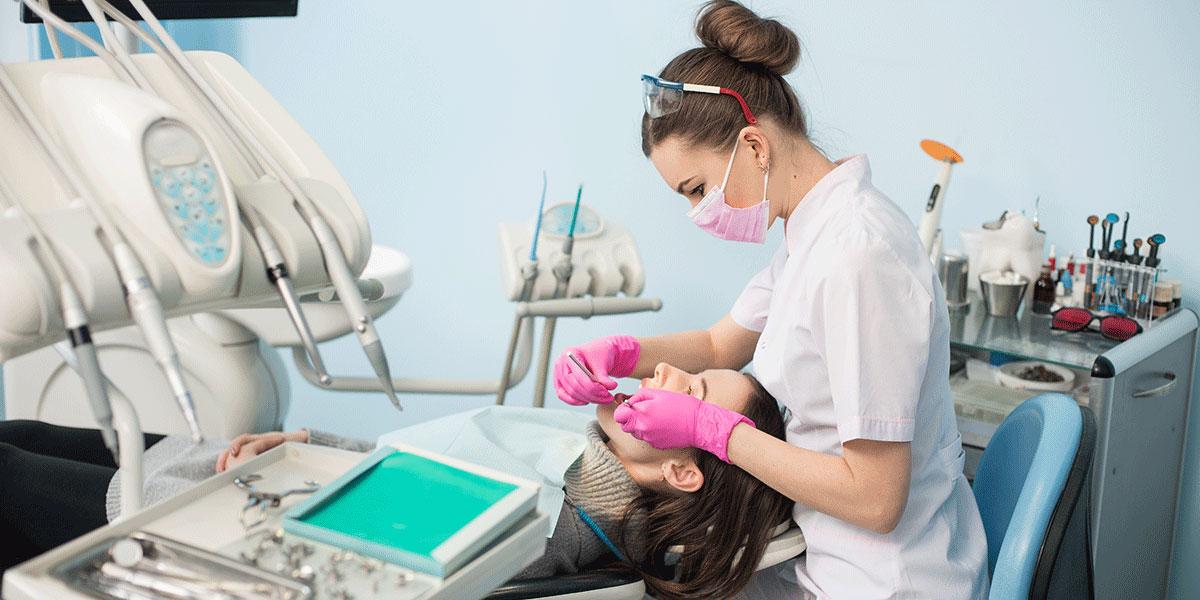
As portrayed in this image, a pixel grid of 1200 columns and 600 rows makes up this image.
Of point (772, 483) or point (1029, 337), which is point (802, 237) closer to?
point (772, 483)

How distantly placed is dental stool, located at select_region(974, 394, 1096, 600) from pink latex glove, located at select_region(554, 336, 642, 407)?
1.80ft

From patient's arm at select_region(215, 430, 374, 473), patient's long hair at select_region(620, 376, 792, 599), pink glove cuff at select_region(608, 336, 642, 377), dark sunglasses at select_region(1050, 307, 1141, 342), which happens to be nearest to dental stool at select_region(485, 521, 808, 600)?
patient's long hair at select_region(620, 376, 792, 599)

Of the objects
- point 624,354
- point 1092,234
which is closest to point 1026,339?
point 1092,234

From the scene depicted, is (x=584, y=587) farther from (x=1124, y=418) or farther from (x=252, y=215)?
(x=1124, y=418)

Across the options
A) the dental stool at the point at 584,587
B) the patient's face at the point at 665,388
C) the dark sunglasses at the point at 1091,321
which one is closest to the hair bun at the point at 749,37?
the patient's face at the point at 665,388

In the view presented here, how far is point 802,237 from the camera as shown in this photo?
4.60 ft

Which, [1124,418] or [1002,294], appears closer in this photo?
[1124,418]

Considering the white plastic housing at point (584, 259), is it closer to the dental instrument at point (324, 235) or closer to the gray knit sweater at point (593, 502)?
the gray knit sweater at point (593, 502)

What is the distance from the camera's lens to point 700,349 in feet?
5.77

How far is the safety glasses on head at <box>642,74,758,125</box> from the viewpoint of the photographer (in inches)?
54.9

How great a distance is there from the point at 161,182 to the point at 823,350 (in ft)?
2.57

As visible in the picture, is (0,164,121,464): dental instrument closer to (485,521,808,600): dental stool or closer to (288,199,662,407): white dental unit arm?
(485,521,808,600): dental stool

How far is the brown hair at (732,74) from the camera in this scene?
4.61 ft

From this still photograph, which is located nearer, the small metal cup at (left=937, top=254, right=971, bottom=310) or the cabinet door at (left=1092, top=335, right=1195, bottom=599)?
the cabinet door at (left=1092, top=335, right=1195, bottom=599)
